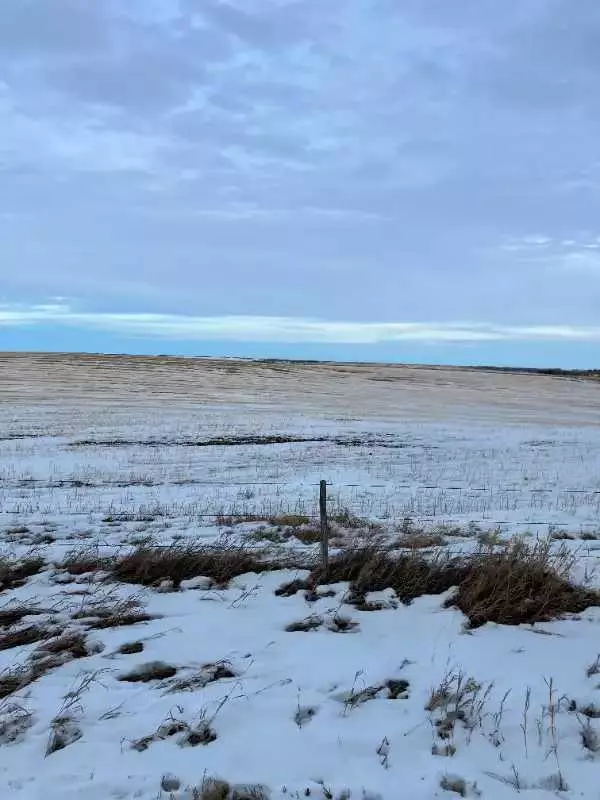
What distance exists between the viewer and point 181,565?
809 centimetres

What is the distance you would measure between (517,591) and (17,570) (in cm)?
623

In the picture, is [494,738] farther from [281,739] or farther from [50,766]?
[50,766]

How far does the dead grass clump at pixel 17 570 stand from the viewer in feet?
24.7

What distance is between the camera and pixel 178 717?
4578 mm

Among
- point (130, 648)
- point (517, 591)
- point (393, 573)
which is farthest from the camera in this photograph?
point (393, 573)

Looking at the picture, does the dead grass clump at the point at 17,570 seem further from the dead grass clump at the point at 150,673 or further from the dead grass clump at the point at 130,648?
the dead grass clump at the point at 150,673

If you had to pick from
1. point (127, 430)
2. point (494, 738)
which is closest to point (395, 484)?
point (494, 738)

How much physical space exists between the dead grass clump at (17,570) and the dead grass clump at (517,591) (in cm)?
525

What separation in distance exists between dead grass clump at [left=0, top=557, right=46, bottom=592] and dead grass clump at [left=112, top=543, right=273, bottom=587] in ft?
3.45

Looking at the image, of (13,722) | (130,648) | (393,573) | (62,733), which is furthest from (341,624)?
(13,722)

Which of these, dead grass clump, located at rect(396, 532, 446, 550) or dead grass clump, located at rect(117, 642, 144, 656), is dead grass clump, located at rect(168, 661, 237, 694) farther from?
Answer: dead grass clump, located at rect(396, 532, 446, 550)

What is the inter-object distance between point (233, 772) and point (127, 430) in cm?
2642

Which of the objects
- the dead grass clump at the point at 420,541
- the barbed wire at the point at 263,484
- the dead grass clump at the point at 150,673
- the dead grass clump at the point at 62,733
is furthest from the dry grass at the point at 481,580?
the barbed wire at the point at 263,484

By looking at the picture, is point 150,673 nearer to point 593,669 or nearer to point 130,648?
point 130,648
